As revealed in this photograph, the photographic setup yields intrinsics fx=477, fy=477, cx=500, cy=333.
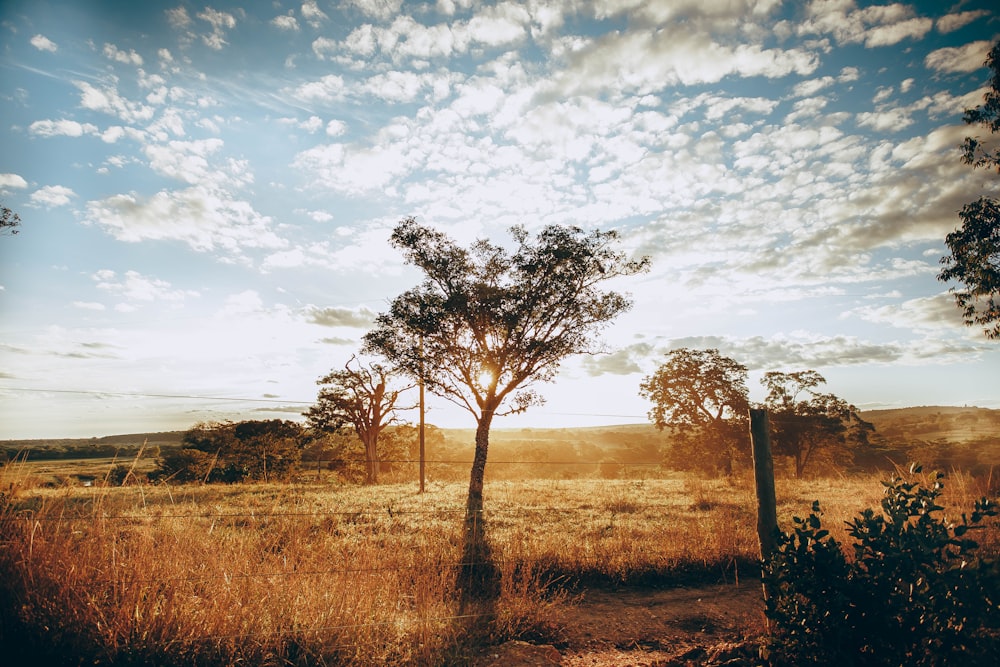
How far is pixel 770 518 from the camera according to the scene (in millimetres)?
5148

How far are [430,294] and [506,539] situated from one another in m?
9.91

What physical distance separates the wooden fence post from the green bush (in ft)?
4.26

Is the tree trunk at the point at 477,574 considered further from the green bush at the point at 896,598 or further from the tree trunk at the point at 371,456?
the tree trunk at the point at 371,456

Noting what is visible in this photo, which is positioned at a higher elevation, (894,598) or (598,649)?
(894,598)

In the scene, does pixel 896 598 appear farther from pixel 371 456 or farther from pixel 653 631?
pixel 371 456

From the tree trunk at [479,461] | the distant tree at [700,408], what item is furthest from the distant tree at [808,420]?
the tree trunk at [479,461]

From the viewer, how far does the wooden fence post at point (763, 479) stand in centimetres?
513

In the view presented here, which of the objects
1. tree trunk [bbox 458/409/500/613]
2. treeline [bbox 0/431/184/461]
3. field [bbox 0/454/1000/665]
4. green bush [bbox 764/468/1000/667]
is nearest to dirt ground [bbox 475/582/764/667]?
field [bbox 0/454/1000/665]

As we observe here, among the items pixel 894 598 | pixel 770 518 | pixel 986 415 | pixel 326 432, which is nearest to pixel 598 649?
pixel 770 518

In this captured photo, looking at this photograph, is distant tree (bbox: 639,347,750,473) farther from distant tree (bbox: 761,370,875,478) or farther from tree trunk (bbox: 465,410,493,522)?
tree trunk (bbox: 465,410,493,522)

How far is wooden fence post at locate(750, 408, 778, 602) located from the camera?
513cm

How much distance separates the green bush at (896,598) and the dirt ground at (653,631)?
0.94 meters

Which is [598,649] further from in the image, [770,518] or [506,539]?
[506,539]

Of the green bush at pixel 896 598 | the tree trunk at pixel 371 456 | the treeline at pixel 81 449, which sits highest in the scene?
the treeline at pixel 81 449
